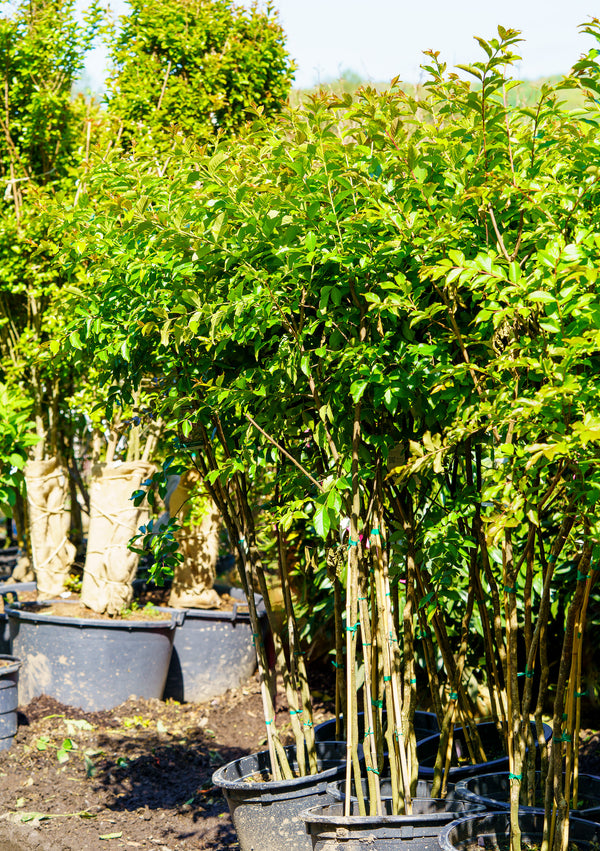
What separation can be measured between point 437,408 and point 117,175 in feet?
4.34

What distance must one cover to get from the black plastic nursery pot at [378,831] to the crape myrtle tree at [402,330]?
0.46 feet

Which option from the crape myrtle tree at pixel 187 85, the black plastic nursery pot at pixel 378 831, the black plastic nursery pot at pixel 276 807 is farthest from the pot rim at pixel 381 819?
the crape myrtle tree at pixel 187 85

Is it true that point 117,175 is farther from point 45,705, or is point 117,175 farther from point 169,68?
point 169,68

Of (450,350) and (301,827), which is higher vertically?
(450,350)

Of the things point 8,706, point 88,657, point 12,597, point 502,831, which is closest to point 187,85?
point 12,597

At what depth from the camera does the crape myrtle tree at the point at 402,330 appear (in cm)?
171

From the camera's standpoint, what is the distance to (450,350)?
2.12m

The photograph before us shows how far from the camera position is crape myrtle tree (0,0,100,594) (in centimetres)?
531

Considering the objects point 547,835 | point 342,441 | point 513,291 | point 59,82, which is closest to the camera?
point 513,291

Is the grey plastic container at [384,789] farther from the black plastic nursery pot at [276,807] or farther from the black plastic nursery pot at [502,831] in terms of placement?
the black plastic nursery pot at [502,831]

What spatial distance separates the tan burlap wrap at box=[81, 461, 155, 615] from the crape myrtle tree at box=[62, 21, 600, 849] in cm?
243

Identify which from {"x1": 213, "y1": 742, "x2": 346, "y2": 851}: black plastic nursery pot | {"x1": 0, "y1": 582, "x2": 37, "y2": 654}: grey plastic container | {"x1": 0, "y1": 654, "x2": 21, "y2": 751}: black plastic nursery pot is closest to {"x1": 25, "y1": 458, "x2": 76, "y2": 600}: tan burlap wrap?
{"x1": 0, "y1": 582, "x2": 37, "y2": 654}: grey plastic container

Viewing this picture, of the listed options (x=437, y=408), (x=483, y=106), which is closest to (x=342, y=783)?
(x=437, y=408)

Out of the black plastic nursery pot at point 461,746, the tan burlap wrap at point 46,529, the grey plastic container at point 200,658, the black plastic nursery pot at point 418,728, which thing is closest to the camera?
the black plastic nursery pot at point 461,746
